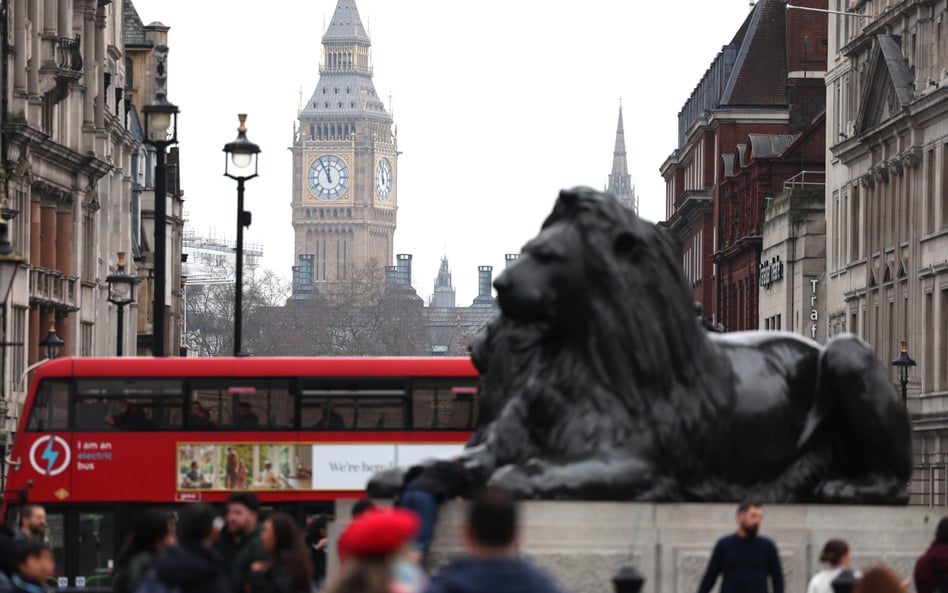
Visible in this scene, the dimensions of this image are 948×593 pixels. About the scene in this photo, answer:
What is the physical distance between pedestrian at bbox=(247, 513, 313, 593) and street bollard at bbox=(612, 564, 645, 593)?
1.51 m

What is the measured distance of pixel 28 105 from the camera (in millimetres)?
56906

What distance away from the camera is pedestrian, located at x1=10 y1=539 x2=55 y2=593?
14250 mm

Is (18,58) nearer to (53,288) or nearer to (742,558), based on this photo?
(53,288)

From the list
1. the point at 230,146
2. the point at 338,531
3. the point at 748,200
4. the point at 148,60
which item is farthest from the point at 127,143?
the point at 338,531

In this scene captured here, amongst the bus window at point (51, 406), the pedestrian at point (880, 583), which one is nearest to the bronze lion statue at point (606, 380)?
the pedestrian at point (880, 583)

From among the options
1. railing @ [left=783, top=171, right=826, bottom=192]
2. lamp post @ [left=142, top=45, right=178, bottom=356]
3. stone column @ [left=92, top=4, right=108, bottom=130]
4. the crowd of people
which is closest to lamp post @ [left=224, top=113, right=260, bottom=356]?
lamp post @ [left=142, top=45, right=178, bottom=356]

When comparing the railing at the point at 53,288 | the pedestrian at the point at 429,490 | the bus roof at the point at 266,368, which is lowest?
the pedestrian at the point at 429,490

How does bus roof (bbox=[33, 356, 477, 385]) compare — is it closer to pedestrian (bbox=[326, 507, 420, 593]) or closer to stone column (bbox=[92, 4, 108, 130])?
pedestrian (bbox=[326, 507, 420, 593])

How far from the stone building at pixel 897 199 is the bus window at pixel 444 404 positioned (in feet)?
93.3

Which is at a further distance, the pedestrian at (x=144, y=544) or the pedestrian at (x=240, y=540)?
the pedestrian at (x=240, y=540)

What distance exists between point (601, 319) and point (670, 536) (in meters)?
1.23

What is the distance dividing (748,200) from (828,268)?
749 inches

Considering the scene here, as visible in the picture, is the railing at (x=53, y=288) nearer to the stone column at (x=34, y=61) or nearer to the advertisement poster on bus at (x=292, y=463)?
the stone column at (x=34, y=61)

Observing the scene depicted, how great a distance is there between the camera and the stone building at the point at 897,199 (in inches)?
2472
